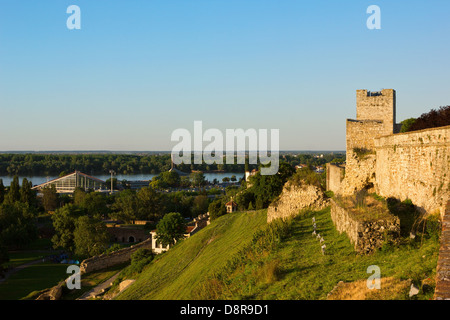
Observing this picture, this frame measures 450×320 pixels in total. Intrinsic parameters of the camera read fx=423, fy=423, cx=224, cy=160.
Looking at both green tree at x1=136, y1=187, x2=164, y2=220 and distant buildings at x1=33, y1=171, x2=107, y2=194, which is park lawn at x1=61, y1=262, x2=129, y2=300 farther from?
distant buildings at x1=33, y1=171, x2=107, y2=194

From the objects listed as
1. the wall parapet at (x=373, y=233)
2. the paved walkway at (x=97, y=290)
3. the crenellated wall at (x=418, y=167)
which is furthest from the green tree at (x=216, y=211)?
the wall parapet at (x=373, y=233)

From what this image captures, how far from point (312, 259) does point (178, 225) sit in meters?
24.3

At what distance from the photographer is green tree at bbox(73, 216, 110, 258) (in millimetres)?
35031

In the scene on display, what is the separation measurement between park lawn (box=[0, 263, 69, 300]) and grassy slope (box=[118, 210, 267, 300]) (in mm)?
7408

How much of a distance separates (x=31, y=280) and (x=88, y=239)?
26.5 ft

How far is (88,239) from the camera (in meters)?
35.2

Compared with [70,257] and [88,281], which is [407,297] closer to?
[88,281]

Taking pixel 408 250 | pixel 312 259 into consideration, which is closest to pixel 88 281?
pixel 312 259

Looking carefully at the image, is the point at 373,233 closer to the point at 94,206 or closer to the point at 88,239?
the point at 88,239

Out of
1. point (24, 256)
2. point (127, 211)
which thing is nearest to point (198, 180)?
point (127, 211)

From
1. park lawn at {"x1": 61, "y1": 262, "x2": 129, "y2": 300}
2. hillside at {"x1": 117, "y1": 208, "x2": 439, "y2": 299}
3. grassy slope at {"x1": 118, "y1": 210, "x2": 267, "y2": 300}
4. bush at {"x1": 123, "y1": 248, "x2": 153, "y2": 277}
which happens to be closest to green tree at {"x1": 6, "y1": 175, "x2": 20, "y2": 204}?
park lawn at {"x1": 61, "y1": 262, "x2": 129, "y2": 300}

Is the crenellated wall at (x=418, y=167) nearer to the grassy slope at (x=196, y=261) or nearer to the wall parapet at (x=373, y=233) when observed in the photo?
the wall parapet at (x=373, y=233)

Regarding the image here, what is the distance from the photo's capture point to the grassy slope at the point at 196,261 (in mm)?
14688
